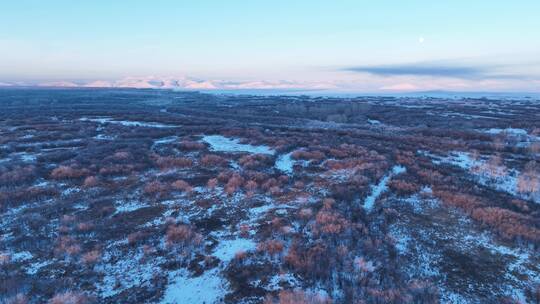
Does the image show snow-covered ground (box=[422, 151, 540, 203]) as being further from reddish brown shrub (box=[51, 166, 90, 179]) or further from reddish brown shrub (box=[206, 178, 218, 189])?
reddish brown shrub (box=[51, 166, 90, 179])

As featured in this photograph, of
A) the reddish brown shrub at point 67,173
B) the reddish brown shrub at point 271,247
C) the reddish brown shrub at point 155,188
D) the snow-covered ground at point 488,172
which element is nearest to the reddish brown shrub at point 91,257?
the reddish brown shrub at point 271,247

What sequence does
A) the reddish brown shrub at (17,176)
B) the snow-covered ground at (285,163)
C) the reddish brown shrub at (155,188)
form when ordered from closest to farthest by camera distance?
the reddish brown shrub at (155,188) → the reddish brown shrub at (17,176) → the snow-covered ground at (285,163)

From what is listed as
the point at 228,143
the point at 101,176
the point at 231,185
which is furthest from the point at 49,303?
the point at 228,143

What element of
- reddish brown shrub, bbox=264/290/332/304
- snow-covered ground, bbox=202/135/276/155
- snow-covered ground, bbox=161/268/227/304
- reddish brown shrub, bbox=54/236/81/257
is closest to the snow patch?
snow-covered ground, bbox=161/268/227/304

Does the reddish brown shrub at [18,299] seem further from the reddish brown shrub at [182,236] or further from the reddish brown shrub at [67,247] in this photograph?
the reddish brown shrub at [182,236]

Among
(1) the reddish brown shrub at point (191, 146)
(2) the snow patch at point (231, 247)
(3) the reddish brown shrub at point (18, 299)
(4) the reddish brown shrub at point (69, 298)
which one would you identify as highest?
(1) the reddish brown shrub at point (191, 146)

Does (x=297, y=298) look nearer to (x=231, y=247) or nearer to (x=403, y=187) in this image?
(x=231, y=247)
